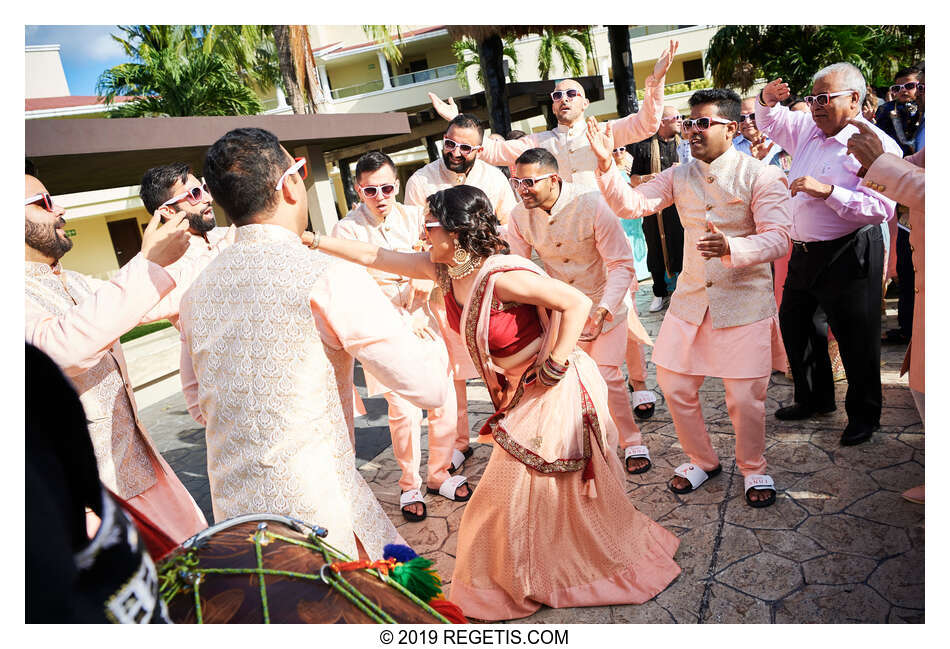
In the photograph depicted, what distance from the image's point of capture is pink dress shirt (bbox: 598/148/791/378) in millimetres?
2998

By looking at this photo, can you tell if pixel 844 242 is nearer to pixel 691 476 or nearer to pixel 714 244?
pixel 714 244

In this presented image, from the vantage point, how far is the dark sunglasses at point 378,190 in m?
3.79

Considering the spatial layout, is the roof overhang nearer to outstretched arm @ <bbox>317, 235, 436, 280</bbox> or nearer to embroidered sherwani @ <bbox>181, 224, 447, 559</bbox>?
outstretched arm @ <bbox>317, 235, 436, 280</bbox>

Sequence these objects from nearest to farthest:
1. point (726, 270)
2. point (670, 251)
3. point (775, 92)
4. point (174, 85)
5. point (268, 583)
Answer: point (268, 583) → point (726, 270) → point (775, 92) → point (670, 251) → point (174, 85)

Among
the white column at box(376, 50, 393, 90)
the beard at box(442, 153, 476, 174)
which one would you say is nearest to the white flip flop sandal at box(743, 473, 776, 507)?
the beard at box(442, 153, 476, 174)

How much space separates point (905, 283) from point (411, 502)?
3900 mm

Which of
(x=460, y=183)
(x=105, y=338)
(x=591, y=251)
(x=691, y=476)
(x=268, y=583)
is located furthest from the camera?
(x=460, y=183)

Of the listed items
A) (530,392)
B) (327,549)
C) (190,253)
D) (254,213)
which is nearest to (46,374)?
(327,549)

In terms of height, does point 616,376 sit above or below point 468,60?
below

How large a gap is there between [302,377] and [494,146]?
340 centimetres

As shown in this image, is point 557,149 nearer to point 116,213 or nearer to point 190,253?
point 190,253

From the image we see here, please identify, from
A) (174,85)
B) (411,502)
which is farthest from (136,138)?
(174,85)

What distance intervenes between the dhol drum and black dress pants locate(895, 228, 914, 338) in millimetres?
4605

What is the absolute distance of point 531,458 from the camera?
255 centimetres
